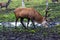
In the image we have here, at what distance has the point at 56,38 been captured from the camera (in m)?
9.02

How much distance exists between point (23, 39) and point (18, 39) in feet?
0.56

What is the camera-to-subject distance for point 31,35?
9586 millimetres

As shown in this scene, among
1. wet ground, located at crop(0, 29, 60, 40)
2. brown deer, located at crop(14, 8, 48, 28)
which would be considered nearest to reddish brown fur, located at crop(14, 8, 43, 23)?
brown deer, located at crop(14, 8, 48, 28)

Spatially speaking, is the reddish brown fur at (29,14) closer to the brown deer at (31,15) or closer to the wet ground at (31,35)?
the brown deer at (31,15)

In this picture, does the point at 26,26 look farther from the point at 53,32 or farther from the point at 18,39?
the point at 18,39

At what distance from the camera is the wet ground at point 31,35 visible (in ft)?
29.6

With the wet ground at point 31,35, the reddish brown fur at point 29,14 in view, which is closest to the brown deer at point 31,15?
the reddish brown fur at point 29,14

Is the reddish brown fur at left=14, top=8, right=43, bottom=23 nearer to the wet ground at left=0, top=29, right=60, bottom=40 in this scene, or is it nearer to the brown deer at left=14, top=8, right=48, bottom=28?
the brown deer at left=14, top=8, right=48, bottom=28

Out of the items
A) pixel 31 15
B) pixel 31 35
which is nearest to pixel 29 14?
pixel 31 15

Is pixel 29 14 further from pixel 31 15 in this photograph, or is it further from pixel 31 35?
pixel 31 35

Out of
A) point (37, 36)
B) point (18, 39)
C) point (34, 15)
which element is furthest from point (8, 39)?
point (34, 15)

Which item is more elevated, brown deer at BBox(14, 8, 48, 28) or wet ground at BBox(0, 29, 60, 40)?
brown deer at BBox(14, 8, 48, 28)

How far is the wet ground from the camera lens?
9.02 metres

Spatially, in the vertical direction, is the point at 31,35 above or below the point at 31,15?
below
